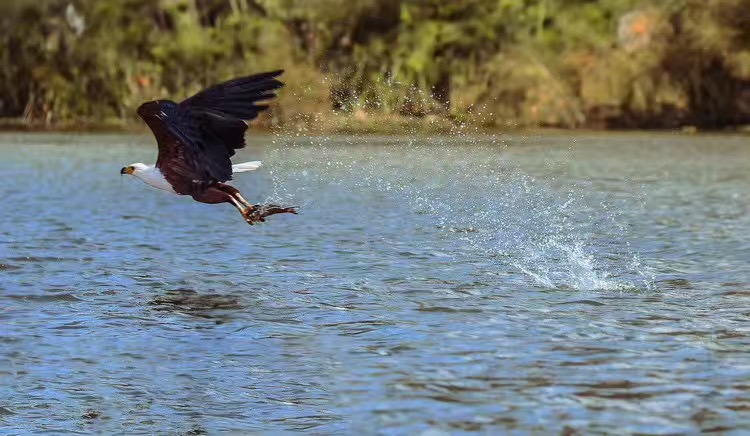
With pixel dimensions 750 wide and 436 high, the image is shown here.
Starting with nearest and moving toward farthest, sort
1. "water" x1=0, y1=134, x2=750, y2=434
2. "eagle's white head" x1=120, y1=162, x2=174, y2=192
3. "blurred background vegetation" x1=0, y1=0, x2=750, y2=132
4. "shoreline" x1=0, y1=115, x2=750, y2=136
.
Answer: "water" x1=0, y1=134, x2=750, y2=434, "eagle's white head" x1=120, y1=162, x2=174, y2=192, "shoreline" x1=0, y1=115, x2=750, y2=136, "blurred background vegetation" x1=0, y1=0, x2=750, y2=132

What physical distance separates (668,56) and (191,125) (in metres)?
43.5

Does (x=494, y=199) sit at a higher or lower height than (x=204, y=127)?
lower

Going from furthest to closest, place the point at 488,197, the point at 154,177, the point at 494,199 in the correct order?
the point at 488,197 → the point at 494,199 → the point at 154,177

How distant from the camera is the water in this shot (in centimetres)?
932

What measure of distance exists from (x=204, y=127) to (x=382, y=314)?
7.28 feet

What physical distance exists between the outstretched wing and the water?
1202mm

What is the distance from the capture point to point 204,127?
13.1 metres

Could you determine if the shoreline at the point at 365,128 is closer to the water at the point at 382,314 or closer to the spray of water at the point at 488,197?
the spray of water at the point at 488,197

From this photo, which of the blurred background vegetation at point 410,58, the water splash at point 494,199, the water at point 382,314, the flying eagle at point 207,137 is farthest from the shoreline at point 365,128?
the flying eagle at point 207,137

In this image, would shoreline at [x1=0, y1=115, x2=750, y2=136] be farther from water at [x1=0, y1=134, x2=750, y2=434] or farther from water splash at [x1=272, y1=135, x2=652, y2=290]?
water at [x1=0, y1=134, x2=750, y2=434]

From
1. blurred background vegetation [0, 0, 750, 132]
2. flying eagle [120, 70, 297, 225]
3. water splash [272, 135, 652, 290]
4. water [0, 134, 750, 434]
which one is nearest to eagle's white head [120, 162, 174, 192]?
flying eagle [120, 70, 297, 225]

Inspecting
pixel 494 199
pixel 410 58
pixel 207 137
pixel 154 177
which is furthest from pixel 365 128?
pixel 207 137

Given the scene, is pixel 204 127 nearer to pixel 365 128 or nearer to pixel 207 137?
pixel 207 137

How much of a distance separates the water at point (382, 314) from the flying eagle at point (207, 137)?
1.05 meters
